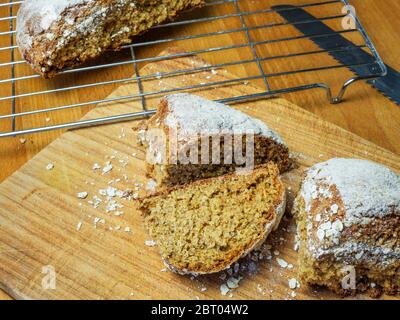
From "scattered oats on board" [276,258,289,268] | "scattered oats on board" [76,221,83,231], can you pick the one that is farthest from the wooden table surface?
"scattered oats on board" [276,258,289,268]

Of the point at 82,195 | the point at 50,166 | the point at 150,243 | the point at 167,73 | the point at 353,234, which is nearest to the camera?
the point at 353,234

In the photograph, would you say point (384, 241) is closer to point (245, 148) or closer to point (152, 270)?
point (245, 148)

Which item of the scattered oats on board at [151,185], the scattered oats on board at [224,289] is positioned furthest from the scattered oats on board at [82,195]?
the scattered oats on board at [224,289]

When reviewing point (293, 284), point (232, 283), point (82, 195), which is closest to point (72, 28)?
point (82, 195)

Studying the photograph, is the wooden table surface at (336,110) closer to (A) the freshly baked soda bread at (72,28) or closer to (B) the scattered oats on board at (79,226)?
(A) the freshly baked soda bread at (72,28)

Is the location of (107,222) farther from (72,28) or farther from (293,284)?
(72,28)

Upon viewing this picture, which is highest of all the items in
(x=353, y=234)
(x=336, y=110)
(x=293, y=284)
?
(x=353, y=234)
